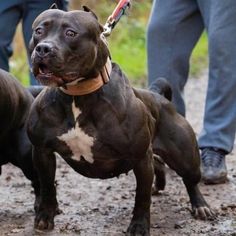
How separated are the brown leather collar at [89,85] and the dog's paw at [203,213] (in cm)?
126

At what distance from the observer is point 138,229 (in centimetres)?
459

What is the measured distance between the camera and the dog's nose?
12.9ft

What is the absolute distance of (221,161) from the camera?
20.5ft

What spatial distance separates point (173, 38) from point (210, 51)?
35cm

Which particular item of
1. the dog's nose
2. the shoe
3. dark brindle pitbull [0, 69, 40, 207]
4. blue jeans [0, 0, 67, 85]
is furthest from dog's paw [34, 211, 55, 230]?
blue jeans [0, 0, 67, 85]

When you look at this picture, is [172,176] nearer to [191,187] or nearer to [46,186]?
[191,187]

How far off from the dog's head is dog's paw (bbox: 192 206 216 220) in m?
1.44

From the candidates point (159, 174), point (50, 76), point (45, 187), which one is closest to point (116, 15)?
point (50, 76)

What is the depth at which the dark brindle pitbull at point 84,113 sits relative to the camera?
13.3 ft

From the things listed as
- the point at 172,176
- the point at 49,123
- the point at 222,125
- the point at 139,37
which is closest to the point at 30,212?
the point at 49,123

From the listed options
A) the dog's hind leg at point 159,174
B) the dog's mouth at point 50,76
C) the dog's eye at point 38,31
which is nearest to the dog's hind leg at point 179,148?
the dog's hind leg at point 159,174

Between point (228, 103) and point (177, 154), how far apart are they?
52.4 inches

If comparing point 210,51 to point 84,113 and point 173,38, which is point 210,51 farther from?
point 84,113

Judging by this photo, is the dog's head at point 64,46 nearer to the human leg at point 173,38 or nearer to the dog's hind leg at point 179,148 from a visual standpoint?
the dog's hind leg at point 179,148
